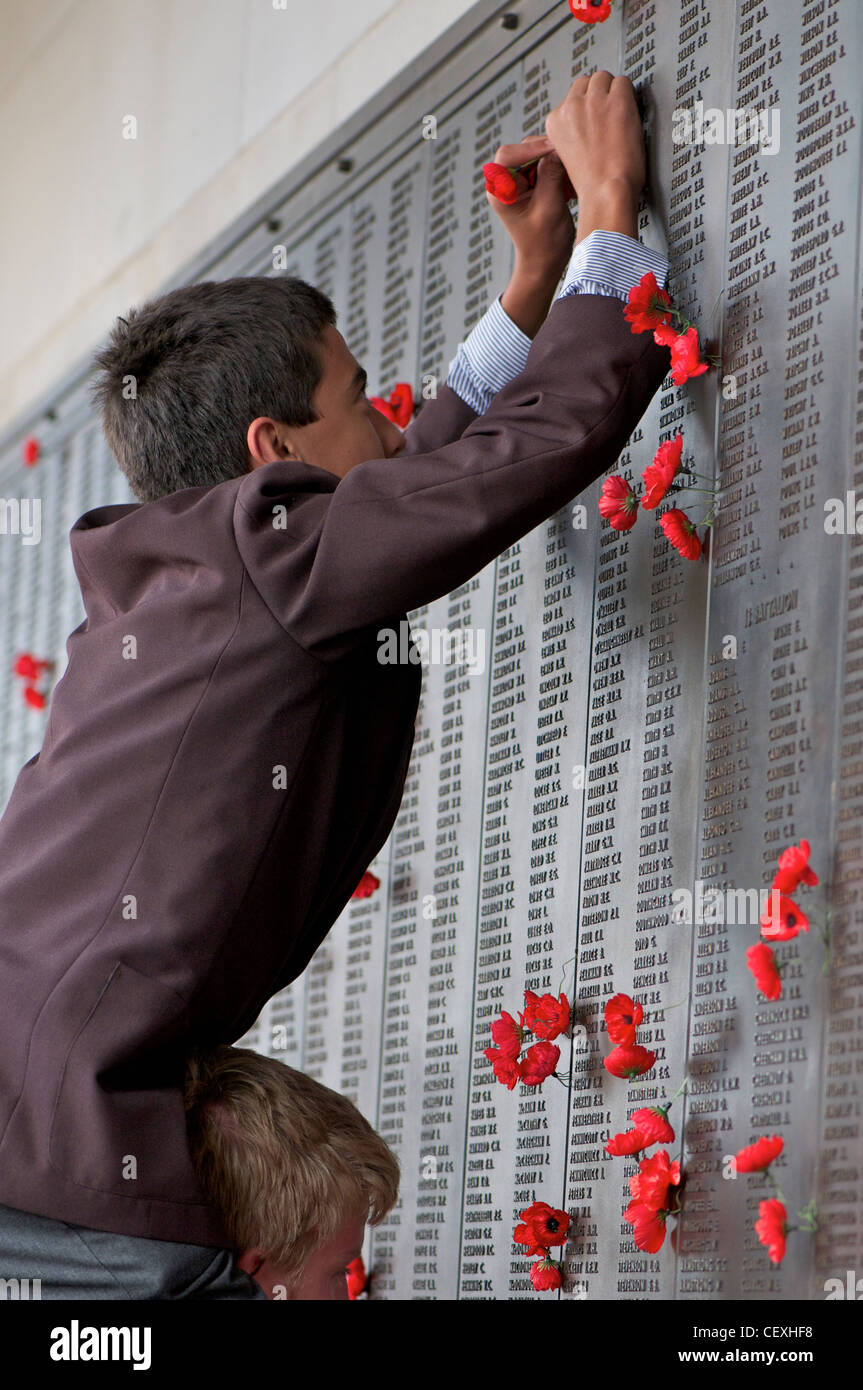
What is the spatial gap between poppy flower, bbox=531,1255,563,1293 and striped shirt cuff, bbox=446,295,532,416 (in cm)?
140

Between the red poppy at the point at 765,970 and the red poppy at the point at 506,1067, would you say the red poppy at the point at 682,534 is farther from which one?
the red poppy at the point at 506,1067

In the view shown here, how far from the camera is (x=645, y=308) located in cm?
249

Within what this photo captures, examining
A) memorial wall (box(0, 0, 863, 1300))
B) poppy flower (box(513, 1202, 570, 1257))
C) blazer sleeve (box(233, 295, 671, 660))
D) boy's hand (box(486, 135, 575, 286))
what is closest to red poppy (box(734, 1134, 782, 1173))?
memorial wall (box(0, 0, 863, 1300))

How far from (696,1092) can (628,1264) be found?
0.28 metres

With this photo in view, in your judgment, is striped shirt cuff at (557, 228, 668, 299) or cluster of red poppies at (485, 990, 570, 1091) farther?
cluster of red poppies at (485, 990, 570, 1091)

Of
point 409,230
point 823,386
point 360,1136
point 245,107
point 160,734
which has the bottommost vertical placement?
point 360,1136

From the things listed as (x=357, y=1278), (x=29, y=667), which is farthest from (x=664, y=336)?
(x=29, y=667)

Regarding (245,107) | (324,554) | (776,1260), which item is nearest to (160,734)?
(324,554)

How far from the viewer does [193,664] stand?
233cm

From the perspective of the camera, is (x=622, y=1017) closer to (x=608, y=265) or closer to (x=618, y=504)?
(x=618, y=504)

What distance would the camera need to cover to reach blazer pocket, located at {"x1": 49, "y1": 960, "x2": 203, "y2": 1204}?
2.14 meters

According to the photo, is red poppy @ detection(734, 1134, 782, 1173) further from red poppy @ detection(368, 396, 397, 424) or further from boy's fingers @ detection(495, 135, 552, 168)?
red poppy @ detection(368, 396, 397, 424)

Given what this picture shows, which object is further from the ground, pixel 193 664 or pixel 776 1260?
pixel 193 664
